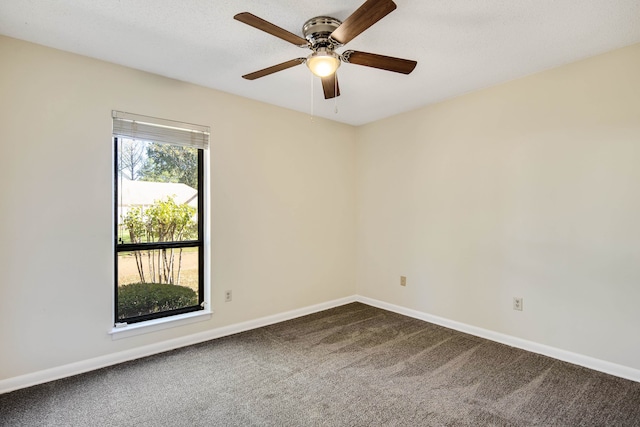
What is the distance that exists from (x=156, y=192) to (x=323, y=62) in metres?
1.91

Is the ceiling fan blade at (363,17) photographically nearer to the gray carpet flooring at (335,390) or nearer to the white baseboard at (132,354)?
the gray carpet flooring at (335,390)

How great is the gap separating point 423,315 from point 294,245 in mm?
1674

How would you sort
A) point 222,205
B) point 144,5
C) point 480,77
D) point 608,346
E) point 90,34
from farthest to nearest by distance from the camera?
point 222,205, point 480,77, point 608,346, point 90,34, point 144,5

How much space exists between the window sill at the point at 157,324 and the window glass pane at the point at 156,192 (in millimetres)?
706

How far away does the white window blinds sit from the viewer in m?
2.61

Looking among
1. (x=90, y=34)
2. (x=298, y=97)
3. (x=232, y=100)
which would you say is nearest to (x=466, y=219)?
(x=298, y=97)

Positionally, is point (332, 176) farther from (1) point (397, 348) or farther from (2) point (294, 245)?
(1) point (397, 348)

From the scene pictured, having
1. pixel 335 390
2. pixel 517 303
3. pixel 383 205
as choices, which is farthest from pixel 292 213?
pixel 517 303

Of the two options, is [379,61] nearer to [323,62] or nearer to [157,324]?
[323,62]

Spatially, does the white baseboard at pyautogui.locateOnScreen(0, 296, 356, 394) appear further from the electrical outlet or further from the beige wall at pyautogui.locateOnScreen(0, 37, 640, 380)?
the electrical outlet

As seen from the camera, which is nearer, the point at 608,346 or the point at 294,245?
the point at 608,346

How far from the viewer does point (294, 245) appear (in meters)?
3.76

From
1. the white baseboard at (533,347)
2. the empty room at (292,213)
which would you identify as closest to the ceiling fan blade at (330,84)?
the empty room at (292,213)

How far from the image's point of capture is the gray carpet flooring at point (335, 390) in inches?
74.9
